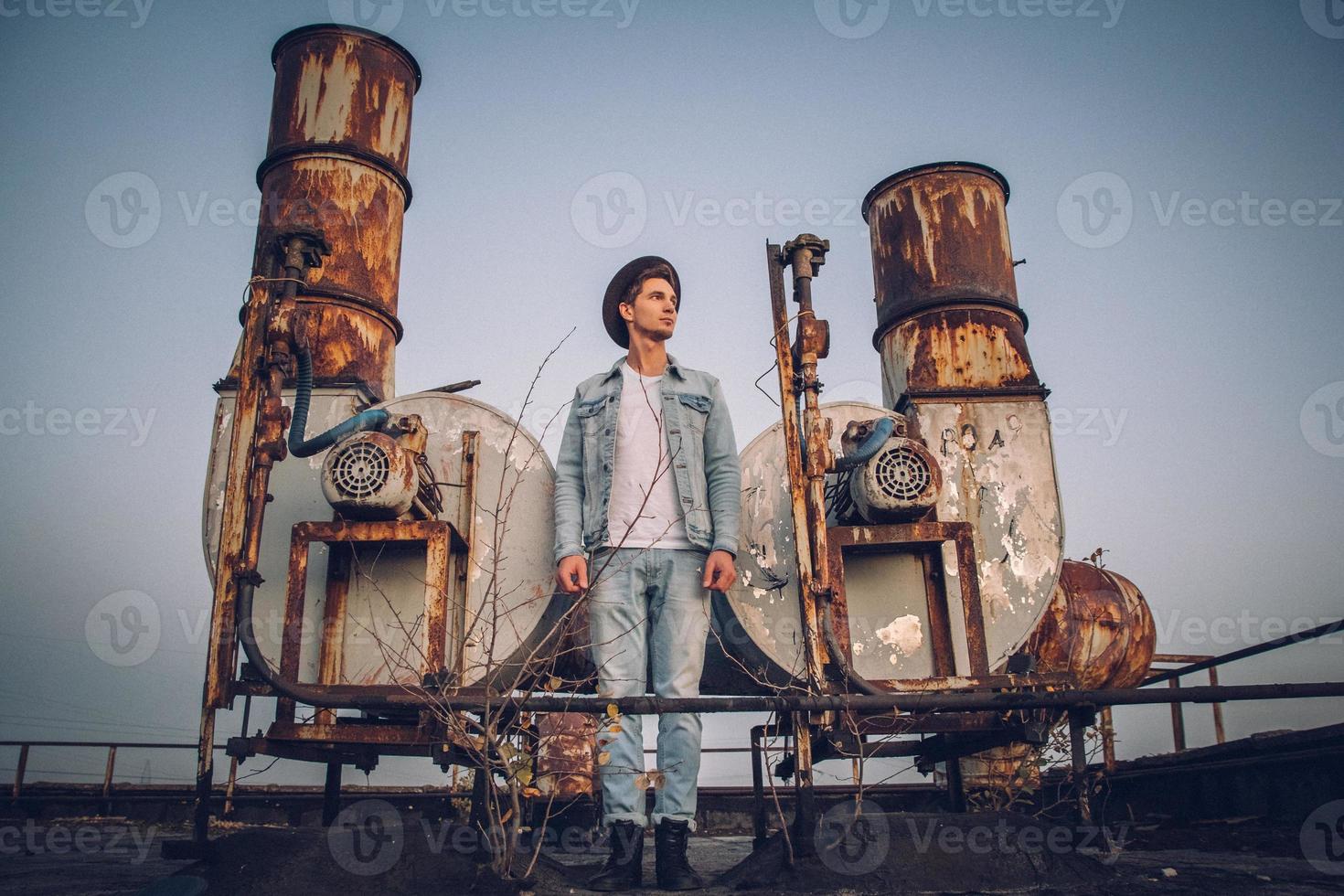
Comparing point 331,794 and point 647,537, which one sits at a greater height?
point 647,537

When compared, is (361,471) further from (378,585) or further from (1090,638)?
(1090,638)

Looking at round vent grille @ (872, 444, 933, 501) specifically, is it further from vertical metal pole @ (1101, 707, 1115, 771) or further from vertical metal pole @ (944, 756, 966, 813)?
vertical metal pole @ (1101, 707, 1115, 771)

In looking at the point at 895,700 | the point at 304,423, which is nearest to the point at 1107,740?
the point at 895,700

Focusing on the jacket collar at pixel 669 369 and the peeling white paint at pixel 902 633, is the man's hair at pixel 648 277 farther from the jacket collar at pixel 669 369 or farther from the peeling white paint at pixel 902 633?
the peeling white paint at pixel 902 633

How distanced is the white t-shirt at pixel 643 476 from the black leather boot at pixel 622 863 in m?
1.05

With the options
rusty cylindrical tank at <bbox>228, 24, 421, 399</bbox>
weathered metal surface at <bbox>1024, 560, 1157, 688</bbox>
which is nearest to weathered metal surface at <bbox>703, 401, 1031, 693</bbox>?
weathered metal surface at <bbox>1024, 560, 1157, 688</bbox>

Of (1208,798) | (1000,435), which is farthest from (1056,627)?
(1000,435)

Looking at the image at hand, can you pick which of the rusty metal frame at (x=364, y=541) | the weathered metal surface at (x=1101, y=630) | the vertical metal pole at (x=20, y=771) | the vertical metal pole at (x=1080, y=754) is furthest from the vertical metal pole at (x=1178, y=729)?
the vertical metal pole at (x=20, y=771)

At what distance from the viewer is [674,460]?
3.96 m

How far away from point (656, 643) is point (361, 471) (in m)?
1.49

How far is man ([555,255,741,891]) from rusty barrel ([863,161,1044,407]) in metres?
1.97

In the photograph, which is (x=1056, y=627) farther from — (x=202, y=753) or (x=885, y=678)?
(x=202, y=753)

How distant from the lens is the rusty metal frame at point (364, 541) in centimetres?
407

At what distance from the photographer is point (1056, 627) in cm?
652
